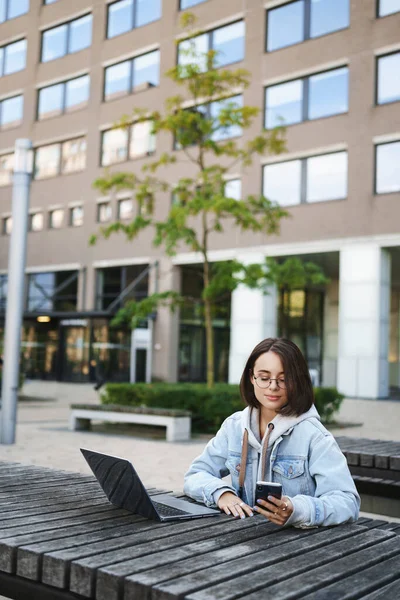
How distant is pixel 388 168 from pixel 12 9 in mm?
24968

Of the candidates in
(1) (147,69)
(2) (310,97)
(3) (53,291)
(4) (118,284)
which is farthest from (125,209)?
(2) (310,97)

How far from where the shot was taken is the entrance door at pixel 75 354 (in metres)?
35.3

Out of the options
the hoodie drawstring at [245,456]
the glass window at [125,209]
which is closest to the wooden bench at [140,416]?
the hoodie drawstring at [245,456]

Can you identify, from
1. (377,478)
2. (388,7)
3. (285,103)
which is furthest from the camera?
(285,103)

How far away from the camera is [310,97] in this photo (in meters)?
28.0

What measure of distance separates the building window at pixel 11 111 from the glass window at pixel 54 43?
2644 mm

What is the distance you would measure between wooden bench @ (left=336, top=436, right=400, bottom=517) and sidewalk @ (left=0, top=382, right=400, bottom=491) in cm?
228

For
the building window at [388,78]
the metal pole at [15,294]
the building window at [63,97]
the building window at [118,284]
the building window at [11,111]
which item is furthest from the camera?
the building window at [11,111]

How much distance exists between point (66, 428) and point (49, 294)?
78.6ft

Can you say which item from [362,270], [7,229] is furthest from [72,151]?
[362,270]

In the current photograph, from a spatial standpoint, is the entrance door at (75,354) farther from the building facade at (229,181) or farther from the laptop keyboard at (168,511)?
the laptop keyboard at (168,511)

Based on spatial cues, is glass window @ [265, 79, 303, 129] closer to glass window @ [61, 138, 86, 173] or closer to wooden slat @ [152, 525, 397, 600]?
glass window @ [61, 138, 86, 173]

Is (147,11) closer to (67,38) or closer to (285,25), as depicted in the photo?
(67,38)

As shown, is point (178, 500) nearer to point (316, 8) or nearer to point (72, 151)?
point (316, 8)
